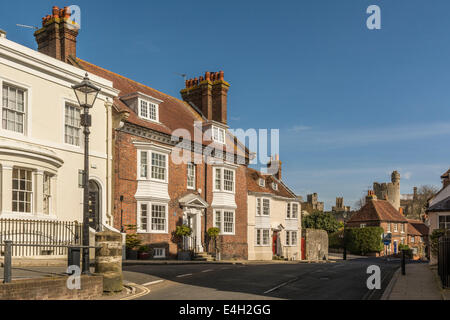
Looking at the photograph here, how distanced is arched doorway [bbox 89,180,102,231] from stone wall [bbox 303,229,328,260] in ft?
91.3

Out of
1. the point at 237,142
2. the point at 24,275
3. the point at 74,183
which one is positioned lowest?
the point at 24,275

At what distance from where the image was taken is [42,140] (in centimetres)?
2027

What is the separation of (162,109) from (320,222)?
118 ft

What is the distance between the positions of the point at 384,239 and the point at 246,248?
11.7 metres

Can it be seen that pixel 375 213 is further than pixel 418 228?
No

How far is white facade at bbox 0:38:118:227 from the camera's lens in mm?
A: 18453

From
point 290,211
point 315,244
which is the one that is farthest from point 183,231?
point 315,244

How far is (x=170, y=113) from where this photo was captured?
108 feet

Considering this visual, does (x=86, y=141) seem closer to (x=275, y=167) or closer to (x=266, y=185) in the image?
(x=266, y=185)

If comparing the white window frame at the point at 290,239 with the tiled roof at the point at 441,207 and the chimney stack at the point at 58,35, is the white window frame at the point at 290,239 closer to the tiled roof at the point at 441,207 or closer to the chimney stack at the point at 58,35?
the tiled roof at the point at 441,207

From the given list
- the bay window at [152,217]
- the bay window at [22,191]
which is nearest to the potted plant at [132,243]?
the bay window at [152,217]

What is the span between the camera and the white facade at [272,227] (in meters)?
38.5
